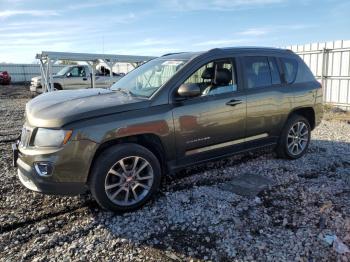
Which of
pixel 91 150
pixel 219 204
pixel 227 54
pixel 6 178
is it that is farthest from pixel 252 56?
pixel 6 178

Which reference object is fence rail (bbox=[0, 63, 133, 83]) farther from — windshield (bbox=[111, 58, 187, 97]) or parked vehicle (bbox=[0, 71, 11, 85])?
windshield (bbox=[111, 58, 187, 97])

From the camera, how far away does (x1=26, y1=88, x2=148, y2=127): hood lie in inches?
140

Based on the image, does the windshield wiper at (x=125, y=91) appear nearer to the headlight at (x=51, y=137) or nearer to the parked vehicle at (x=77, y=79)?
the headlight at (x=51, y=137)

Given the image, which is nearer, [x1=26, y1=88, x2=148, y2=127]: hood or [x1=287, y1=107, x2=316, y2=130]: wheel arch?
[x1=26, y1=88, x2=148, y2=127]: hood

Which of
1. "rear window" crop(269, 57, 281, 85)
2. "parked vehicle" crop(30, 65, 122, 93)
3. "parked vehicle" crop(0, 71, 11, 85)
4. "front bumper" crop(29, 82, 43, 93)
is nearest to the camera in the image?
"rear window" crop(269, 57, 281, 85)

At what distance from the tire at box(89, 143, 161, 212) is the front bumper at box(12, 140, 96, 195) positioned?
0.16 m

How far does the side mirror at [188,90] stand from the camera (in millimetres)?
4090

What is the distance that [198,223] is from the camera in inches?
143

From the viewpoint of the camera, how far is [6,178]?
5043mm

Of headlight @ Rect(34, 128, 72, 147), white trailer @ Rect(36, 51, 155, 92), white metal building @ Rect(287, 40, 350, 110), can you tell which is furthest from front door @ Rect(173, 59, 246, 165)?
white trailer @ Rect(36, 51, 155, 92)

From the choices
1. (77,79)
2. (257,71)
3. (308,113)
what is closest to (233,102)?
(257,71)

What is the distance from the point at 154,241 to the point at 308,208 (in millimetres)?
1926

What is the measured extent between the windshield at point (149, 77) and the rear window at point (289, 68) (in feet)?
6.42

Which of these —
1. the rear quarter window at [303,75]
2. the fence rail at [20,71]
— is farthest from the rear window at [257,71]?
the fence rail at [20,71]
